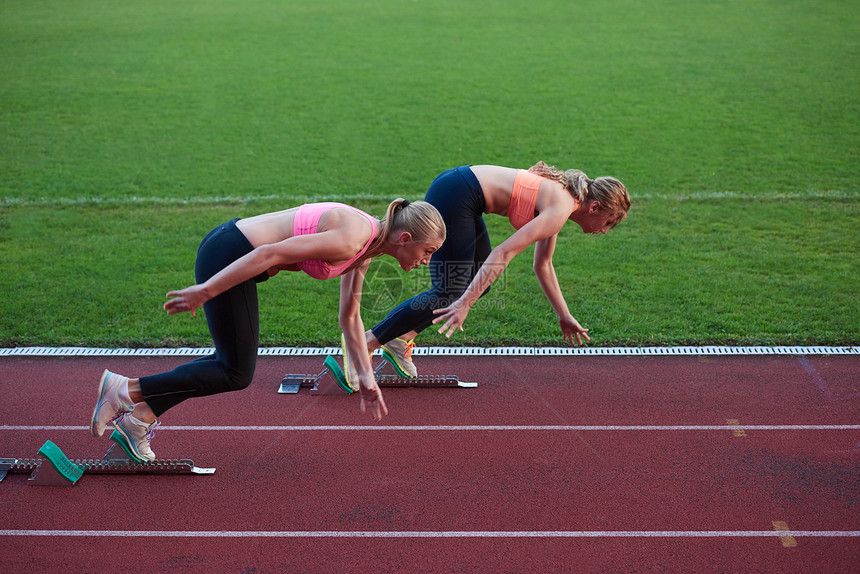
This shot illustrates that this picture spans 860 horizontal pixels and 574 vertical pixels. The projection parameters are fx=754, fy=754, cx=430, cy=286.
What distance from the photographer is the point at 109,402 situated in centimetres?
406

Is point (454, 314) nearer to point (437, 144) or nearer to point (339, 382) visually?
point (339, 382)

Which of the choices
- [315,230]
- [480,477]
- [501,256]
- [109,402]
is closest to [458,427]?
[480,477]

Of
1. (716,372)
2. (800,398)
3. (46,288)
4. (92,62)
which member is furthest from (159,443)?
(92,62)

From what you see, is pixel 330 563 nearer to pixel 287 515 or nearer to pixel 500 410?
pixel 287 515

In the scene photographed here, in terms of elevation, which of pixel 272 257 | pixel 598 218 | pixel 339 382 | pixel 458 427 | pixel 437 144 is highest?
pixel 272 257

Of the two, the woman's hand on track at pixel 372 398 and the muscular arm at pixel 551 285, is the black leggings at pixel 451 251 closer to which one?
the muscular arm at pixel 551 285

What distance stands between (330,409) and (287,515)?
111 centimetres

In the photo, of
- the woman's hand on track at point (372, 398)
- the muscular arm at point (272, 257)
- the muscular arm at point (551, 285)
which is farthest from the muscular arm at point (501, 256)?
the muscular arm at point (272, 257)

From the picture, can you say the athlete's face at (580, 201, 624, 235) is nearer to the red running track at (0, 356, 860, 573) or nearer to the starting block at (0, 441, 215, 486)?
the red running track at (0, 356, 860, 573)

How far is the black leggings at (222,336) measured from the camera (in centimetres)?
373

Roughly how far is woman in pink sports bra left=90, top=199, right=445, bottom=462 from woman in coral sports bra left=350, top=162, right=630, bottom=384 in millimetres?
512

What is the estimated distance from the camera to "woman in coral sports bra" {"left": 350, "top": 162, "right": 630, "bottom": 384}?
4.22 m

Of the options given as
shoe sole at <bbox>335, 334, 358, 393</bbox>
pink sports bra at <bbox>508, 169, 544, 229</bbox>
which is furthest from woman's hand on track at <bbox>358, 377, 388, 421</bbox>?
pink sports bra at <bbox>508, 169, 544, 229</bbox>

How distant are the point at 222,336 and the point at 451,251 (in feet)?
5.04
